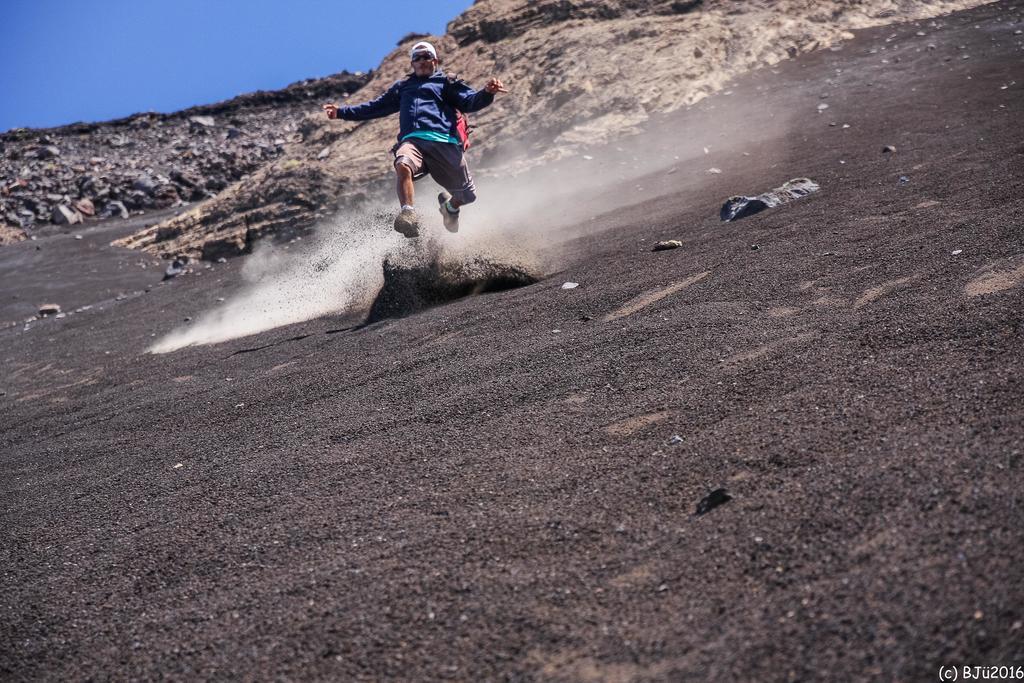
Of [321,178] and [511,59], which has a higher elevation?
[511,59]

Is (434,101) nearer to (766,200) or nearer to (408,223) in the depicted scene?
(408,223)

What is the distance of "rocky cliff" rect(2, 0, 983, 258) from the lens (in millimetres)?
17047

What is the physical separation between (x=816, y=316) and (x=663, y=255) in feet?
8.71

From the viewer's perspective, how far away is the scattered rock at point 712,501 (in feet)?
9.18

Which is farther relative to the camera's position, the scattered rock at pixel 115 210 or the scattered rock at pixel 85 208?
the scattered rock at pixel 85 208

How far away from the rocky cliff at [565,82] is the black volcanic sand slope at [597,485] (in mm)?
10751

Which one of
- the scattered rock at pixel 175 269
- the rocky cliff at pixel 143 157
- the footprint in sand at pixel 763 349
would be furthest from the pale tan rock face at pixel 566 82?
the footprint in sand at pixel 763 349

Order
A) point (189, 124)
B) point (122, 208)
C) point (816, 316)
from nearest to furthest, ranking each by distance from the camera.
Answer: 1. point (816, 316)
2. point (122, 208)
3. point (189, 124)

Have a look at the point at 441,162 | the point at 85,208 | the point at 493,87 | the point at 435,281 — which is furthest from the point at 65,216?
the point at 493,87

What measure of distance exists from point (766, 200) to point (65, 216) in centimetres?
2454

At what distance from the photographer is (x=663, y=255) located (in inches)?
273

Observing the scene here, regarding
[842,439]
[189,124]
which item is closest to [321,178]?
[842,439]

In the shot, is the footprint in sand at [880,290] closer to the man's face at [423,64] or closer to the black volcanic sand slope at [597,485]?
the black volcanic sand slope at [597,485]

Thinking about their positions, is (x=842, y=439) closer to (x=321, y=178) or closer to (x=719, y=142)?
(x=719, y=142)
